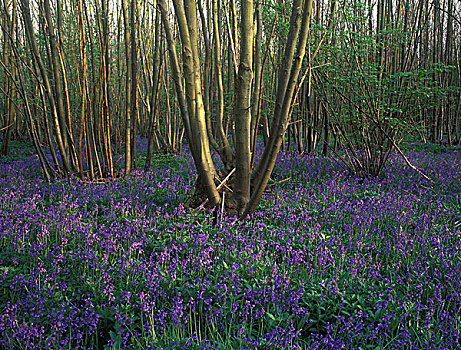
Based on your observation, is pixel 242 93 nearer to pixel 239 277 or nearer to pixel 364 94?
pixel 239 277

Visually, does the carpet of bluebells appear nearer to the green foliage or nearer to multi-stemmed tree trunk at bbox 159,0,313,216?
multi-stemmed tree trunk at bbox 159,0,313,216

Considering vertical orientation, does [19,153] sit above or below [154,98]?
below

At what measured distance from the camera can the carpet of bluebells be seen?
6.82 ft

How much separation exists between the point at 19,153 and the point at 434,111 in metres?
13.6

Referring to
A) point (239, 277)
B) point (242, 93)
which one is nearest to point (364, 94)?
point (242, 93)

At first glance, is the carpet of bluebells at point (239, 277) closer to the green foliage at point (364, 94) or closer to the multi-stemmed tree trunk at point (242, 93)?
the multi-stemmed tree trunk at point (242, 93)

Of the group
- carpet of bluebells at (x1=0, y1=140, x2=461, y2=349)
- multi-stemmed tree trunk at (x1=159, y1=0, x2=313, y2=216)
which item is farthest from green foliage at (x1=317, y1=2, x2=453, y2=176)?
multi-stemmed tree trunk at (x1=159, y1=0, x2=313, y2=216)

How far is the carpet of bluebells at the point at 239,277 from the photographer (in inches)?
81.9

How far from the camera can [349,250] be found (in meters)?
3.28

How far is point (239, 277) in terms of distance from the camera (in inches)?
104

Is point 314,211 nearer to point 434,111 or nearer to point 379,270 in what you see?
point 379,270

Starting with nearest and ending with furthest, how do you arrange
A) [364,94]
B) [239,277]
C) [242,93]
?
[239,277] → [242,93] → [364,94]

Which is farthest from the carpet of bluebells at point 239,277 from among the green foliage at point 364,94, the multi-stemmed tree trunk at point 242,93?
the green foliage at point 364,94

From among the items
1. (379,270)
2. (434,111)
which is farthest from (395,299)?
(434,111)
